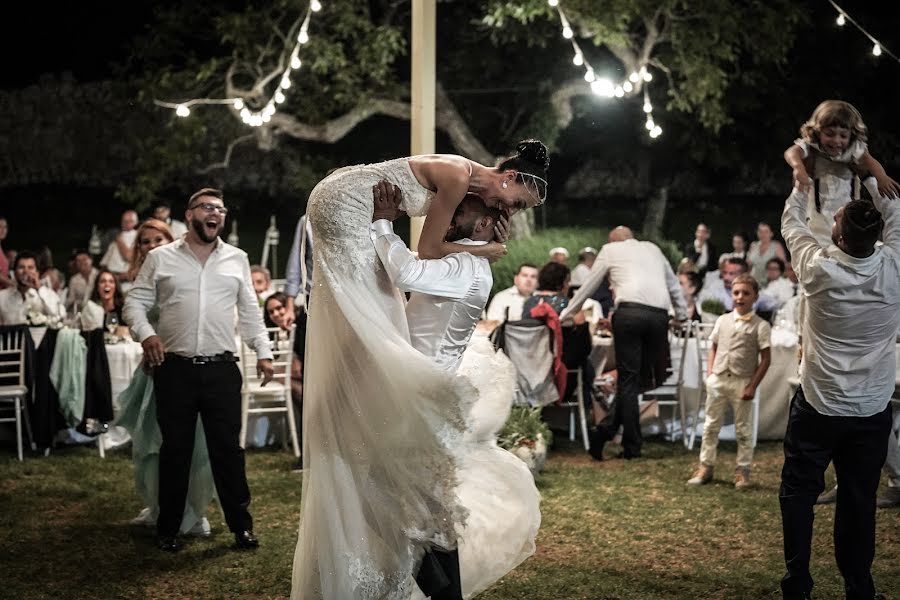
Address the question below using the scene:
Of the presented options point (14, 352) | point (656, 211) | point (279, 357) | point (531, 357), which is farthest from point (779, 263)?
point (656, 211)

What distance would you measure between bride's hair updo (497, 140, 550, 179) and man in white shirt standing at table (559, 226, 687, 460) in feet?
13.5

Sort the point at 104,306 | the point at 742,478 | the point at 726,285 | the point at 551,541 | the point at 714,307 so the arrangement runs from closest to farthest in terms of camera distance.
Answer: the point at 551,541 → the point at 742,478 → the point at 104,306 → the point at 714,307 → the point at 726,285

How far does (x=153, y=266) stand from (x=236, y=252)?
40 cm

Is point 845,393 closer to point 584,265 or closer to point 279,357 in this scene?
point 279,357

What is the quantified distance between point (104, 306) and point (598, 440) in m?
3.68

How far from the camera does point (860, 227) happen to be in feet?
12.9

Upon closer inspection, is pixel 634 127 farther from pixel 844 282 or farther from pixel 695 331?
pixel 844 282

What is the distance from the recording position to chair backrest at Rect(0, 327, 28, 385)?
750cm

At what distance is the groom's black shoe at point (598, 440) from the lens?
24.1ft

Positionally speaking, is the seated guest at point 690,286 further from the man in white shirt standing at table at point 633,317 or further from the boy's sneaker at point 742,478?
the boy's sneaker at point 742,478

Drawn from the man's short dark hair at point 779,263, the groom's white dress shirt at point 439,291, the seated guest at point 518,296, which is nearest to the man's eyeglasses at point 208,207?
the groom's white dress shirt at point 439,291

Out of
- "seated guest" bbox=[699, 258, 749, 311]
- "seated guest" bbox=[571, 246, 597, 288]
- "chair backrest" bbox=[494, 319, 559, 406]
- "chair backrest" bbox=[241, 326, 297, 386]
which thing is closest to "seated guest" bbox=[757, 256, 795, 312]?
"seated guest" bbox=[699, 258, 749, 311]

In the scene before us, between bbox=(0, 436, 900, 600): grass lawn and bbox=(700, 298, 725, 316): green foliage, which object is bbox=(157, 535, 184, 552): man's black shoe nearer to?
bbox=(0, 436, 900, 600): grass lawn

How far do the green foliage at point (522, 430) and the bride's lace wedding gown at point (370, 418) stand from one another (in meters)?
3.15
